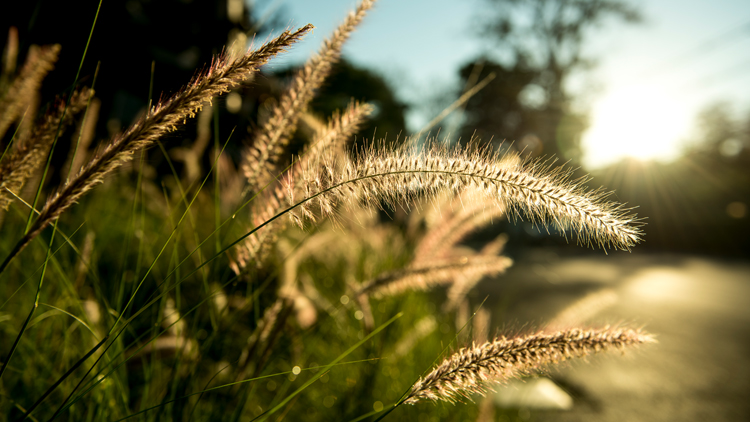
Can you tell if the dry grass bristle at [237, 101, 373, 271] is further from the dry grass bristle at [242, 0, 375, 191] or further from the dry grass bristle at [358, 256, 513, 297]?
the dry grass bristle at [358, 256, 513, 297]

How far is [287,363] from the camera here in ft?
5.64

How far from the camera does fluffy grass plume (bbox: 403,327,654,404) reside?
0.60 meters

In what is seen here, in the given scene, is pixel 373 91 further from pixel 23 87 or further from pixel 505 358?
pixel 505 358

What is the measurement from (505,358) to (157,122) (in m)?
0.67

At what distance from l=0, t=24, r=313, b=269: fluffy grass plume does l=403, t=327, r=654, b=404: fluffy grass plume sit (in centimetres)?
57

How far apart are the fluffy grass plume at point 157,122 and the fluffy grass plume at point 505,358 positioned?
57 cm

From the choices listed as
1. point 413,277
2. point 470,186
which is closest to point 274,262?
point 413,277

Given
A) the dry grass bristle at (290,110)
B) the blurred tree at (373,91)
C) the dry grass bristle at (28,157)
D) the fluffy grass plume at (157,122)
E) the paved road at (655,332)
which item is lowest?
the dry grass bristle at (28,157)

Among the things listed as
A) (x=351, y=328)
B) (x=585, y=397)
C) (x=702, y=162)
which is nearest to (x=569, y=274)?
(x=585, y=397)

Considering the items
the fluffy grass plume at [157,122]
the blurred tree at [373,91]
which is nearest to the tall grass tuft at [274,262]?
the fluffy grass plume at [157,122]

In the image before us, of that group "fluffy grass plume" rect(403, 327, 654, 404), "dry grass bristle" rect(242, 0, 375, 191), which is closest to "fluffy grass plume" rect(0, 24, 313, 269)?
"dry grass bristle" rect(242, 0, 375, 191)

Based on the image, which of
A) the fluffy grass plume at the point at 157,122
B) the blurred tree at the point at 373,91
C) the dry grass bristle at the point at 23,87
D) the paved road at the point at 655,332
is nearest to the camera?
the fluffy grass plume at the point at 157,122

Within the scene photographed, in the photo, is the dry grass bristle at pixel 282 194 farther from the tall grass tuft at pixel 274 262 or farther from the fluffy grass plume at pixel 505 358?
the fluffy grass plume at pixel 505 358

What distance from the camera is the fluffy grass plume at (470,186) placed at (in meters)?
0.65
